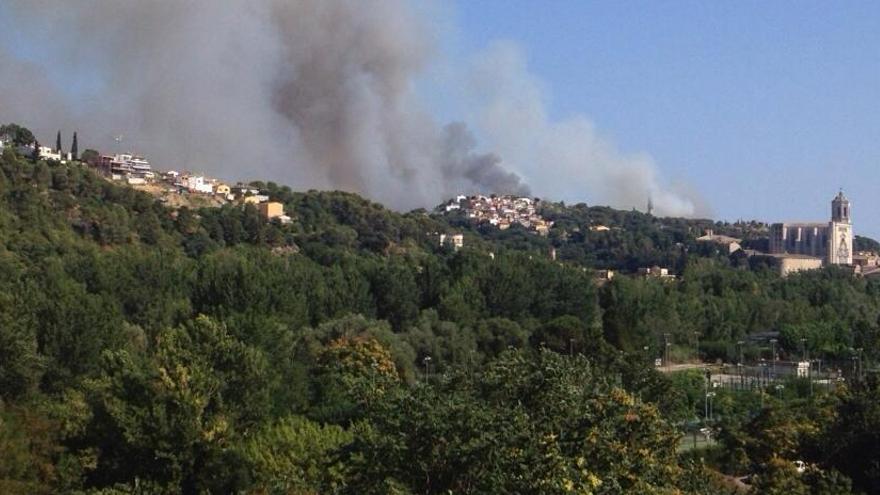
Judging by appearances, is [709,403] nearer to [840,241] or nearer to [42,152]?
[42,152]

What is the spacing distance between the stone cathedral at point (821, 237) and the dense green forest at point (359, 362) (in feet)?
113

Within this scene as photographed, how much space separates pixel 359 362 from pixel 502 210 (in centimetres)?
8478

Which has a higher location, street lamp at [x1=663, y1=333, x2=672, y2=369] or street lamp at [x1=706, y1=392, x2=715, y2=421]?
street lamp at [x1=663, y1=333, x2=672, y2=369]

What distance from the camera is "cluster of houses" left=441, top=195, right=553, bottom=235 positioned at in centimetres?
10994

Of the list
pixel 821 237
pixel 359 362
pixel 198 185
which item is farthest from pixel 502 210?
pixel 359 362

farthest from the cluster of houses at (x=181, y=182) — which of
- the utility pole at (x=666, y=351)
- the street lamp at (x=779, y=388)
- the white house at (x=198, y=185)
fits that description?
the street lamp at (x=779, y=388)

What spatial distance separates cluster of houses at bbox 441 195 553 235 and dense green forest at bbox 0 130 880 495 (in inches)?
1535

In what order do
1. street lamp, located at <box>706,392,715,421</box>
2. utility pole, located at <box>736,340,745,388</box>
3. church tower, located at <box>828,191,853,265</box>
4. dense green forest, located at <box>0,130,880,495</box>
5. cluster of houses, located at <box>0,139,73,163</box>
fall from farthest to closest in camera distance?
church tower, located at <box>828,191,853,265</box> → cluster of houses, located at <box>0,139,73,163</box> → utility pole, located at <box>736,340,745,388</box> → street lamp, located at <box>706,392,715,421</box> → dense green forest, located at <box>0,130,880,495</box>

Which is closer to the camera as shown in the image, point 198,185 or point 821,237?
point 198,185

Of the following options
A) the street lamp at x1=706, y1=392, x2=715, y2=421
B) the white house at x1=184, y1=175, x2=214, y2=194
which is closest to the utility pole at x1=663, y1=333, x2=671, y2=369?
the street lamp at x1=706, y1=392, x2=715, y2=421

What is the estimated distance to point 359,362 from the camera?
1273 inches

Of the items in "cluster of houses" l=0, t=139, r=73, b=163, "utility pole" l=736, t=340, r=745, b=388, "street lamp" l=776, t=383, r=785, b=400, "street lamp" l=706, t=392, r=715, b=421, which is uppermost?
"cluster of houses" l=0, t=139, r=73, b=163

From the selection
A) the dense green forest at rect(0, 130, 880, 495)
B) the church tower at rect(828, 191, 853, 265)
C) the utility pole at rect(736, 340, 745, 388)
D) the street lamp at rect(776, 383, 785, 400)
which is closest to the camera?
the dense green forest at rect(0, 130, 880, 495)

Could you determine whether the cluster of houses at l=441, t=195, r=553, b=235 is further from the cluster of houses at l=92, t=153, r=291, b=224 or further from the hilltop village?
the cluster of houses at l=92, t=153, r=291, b=224
